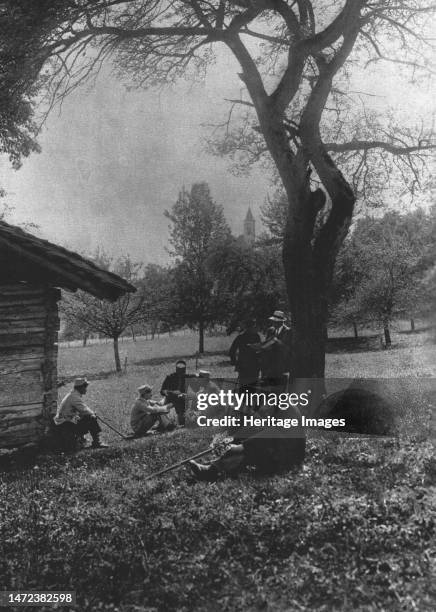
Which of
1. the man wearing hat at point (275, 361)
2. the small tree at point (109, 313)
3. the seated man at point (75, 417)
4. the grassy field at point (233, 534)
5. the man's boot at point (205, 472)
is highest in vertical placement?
the small tree at point (109, 313)

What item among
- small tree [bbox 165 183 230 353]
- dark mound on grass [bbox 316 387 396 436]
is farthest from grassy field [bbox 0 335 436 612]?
small tree [bbox 165 183 230 353]

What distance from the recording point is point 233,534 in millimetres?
5059

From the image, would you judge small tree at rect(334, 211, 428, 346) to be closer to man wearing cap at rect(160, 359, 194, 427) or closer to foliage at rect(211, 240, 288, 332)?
foliage at rect(211, 240, 288, 332)

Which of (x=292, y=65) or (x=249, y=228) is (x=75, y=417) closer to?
(x=292, y=65)

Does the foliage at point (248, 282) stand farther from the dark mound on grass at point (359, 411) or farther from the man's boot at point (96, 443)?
the dark mound on grass at point (359, 411)

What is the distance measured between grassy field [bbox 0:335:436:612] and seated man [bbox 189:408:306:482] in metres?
0.26

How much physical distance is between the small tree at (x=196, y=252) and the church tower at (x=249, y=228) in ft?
11.7

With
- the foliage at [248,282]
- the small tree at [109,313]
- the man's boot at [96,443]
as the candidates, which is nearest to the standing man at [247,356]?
the man's boot at [96,443]

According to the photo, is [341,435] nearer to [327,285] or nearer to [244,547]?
[327,285]

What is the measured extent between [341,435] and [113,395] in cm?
977

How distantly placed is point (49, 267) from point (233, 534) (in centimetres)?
548

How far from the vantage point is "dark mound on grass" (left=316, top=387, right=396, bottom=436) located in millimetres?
8484

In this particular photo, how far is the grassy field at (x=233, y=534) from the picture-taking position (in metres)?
4.16

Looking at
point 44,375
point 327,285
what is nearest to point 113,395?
point 44,375
